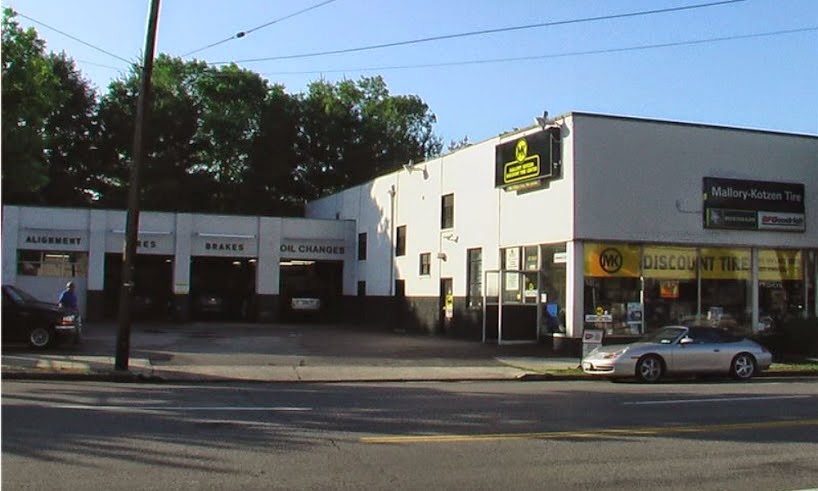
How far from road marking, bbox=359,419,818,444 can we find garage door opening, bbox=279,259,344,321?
31.1m

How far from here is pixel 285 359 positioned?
72.0 ft

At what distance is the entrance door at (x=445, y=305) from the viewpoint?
3206 centimetres

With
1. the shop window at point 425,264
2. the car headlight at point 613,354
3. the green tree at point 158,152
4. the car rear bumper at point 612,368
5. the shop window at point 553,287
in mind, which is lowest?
the car rear bumper at point 612,368

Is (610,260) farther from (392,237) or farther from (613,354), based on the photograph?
(392,237)

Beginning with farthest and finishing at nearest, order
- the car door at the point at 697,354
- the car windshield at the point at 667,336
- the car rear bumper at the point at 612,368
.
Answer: the car windshield at the point at 667,336 < the car door at the point at 697,354 < the car rear bumper at the point at 612,368

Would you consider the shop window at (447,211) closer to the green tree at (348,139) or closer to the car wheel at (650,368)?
the car wheel at (650,368)

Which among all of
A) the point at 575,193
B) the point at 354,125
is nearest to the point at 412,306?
the point at 575,193

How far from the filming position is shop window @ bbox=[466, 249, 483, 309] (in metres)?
30.5

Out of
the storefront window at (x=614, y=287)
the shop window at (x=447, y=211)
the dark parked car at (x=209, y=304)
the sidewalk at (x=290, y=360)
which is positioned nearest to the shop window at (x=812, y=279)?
the sidewalk at (x=290, y=360)

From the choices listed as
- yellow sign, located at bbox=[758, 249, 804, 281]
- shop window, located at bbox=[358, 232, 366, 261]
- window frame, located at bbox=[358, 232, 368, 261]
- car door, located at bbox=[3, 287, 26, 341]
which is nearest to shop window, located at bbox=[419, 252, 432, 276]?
window frame, located at bbox=[358, 232, 368, 261]

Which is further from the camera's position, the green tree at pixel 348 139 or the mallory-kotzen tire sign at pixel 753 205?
the green tree at pixel 348 139

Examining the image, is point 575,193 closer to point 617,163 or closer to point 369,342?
point 617,163

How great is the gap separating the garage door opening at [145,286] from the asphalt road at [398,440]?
2588cm

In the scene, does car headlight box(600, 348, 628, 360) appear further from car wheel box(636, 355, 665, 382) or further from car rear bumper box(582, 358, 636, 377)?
car wheel box(636, 355, 665, 382)
